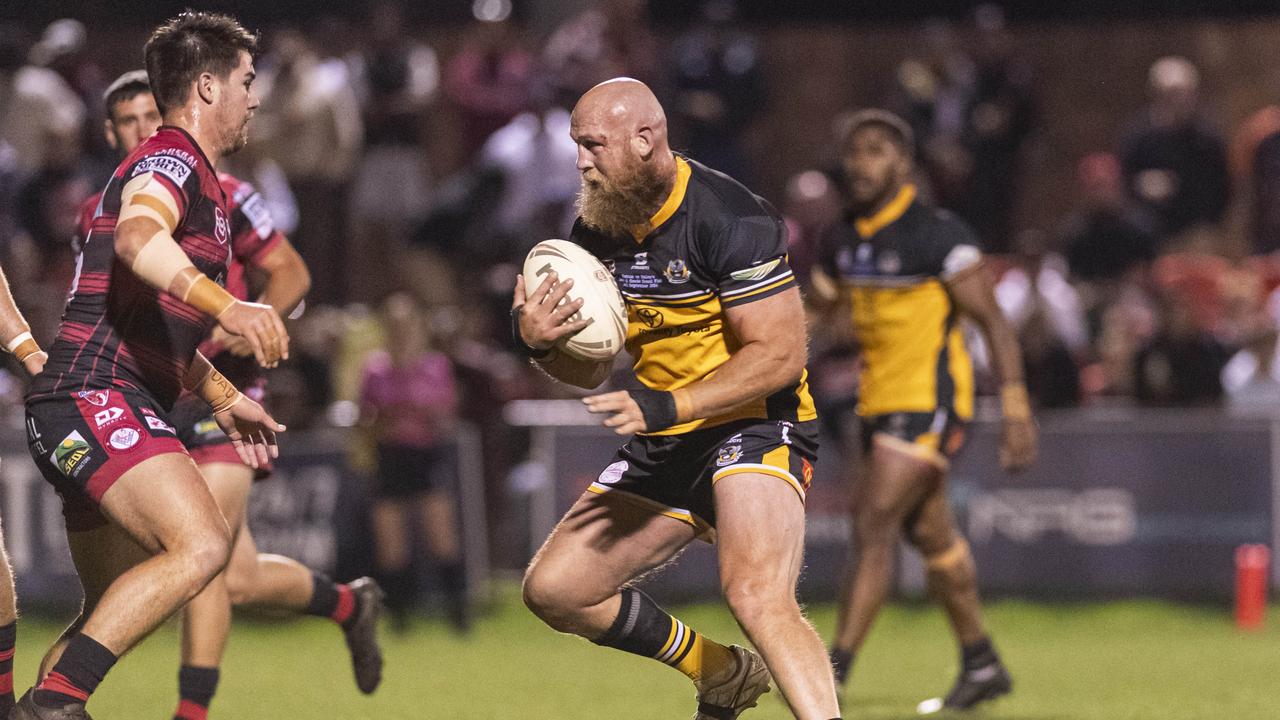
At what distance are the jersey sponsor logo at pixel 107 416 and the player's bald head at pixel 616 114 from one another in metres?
1.77

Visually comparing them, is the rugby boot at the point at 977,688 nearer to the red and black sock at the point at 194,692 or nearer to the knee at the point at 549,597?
the knee at the point at 549,597

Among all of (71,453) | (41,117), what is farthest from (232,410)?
(41,117)

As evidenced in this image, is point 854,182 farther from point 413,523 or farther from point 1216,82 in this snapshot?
point 1216,82

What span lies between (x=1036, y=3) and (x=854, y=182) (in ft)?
31.5

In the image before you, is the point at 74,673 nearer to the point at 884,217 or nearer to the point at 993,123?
the point at 884,217

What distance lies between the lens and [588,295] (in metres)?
6.27

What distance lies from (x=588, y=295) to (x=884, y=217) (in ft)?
11.0

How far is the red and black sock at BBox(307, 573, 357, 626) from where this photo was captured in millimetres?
7801

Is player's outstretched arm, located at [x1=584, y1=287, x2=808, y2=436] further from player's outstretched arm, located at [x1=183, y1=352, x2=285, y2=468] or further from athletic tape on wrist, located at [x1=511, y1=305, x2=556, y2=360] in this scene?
player's outstretched arm, located at [x1=183, y1=352, x2=285, y2=468]

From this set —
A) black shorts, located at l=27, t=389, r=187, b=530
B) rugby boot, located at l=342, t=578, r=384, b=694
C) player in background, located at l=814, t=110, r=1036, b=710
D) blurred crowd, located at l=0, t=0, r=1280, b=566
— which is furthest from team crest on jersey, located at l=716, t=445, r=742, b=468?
blurred crowd, located at l=0, t=0, r=1280, b=566

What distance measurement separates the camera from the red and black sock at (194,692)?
7301 millimetres

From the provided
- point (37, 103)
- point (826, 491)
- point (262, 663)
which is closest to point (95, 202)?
point (262, 663)

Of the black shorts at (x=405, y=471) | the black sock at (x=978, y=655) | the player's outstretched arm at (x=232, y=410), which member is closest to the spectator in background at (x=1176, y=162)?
the black shorts at (x=405, y=471)

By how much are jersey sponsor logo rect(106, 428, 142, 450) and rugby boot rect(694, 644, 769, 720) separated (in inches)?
89.3
